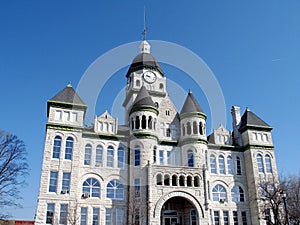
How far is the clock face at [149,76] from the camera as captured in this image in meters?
55.0

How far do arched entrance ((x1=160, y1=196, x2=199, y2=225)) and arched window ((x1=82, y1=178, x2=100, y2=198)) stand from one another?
28.2ft

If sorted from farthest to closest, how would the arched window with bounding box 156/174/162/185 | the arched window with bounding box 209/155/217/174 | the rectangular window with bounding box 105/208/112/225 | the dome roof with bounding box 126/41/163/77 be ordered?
1. the dome roof with bounding box 126/41/163/77
2. the arched window with bounding box 209/155/217/174
3. the arched window with bounding box 156/174/162/185
4. the rectangular window with bounding box 105/208/112/225

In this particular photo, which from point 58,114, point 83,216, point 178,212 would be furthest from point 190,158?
point 58,114

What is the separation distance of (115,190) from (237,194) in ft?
56.5

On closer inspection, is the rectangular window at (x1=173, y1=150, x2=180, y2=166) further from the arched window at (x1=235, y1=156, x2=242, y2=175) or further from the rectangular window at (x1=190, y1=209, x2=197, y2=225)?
the arched window at (x1=235, y1=156, x2=242, y2=175)

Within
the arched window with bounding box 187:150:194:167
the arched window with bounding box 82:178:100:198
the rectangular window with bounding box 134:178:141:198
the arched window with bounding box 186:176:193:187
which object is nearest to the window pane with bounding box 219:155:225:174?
the arched window with bounding box 187:150:194:167

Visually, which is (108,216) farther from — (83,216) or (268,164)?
(268,164)

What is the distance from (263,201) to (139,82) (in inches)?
1071

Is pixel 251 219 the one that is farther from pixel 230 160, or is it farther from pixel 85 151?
pixel 85 151

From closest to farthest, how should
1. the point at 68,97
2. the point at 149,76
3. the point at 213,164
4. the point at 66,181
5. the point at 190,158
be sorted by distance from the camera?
1. the point at 66,181
2. the point at 68,97
3. the point at 190,158
4. the point at 213,164
5. the point at 149,76

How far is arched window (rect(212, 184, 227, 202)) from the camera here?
1682 inches

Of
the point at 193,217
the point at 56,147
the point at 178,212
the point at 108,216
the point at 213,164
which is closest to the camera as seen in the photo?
the point at 108,216

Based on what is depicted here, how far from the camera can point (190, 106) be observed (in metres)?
46.2

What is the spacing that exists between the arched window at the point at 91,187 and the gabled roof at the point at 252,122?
23.3m
